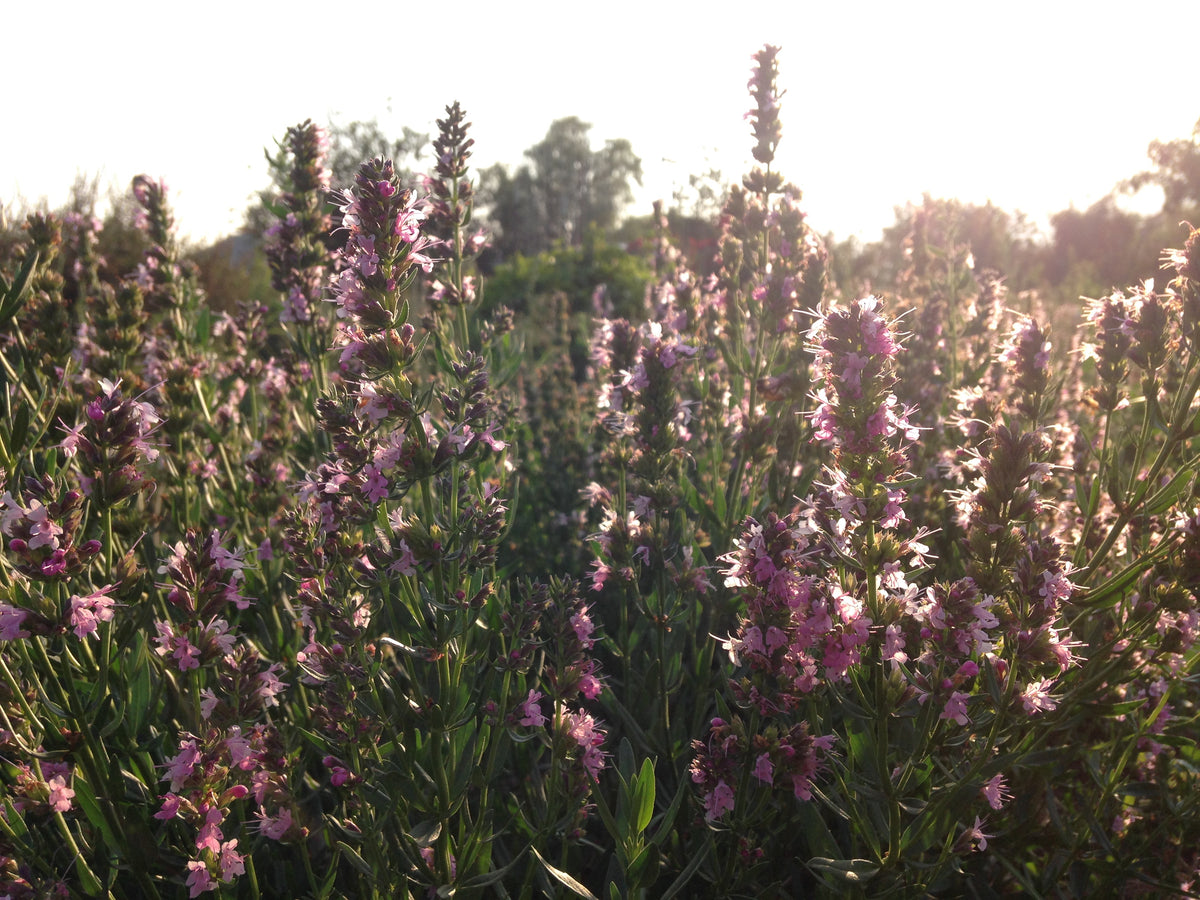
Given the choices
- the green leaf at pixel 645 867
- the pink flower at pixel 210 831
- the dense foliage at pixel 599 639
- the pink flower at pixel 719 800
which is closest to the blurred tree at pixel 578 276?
the dense foliage at pixel 599 639

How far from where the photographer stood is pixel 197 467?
3.72 meters

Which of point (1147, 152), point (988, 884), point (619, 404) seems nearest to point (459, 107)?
point (619, 404)

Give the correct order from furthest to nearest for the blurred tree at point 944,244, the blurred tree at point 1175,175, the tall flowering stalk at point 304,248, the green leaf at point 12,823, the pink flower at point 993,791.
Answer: the blurred tree at point 1175,175, the blurred tree at point 944,244, the tall flowering stalk at point 304,248, the pink flower at point 993,791, the green leaf at point 12,823

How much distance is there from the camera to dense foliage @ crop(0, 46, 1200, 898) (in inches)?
79.0

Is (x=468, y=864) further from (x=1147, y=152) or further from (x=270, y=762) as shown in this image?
(x=1147, y=152)

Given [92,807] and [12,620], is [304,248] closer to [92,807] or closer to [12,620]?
[12,620]

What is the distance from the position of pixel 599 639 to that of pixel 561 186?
4412cm

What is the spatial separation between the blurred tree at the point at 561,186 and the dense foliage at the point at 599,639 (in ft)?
135

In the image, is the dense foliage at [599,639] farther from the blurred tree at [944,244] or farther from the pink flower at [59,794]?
the blurred tree at [944,244]

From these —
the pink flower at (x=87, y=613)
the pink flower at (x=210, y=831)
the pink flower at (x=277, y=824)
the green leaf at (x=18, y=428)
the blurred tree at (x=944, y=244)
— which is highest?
the blurred tree at (x=944, y=244)

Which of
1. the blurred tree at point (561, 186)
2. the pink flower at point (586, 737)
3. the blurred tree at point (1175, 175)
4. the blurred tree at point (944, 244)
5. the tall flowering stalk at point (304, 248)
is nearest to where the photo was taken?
the pink flower at point (586, 737)

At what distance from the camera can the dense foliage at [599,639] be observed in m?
2.01

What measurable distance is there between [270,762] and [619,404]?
5.76ft

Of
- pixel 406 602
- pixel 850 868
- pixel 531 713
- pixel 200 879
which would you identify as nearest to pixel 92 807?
pixel 200 879
